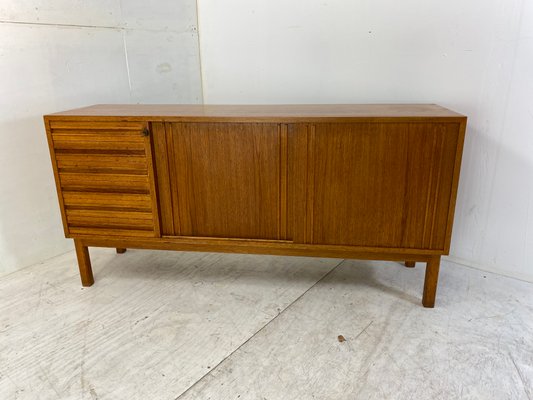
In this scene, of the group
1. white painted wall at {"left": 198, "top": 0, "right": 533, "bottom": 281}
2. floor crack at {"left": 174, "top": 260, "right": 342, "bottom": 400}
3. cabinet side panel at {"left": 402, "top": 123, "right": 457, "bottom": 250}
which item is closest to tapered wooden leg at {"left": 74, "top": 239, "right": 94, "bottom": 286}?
floor crack at {"left": 174, "top": 260, "right": 342, "bottom": 400}

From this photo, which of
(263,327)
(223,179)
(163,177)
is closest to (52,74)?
(163,177)

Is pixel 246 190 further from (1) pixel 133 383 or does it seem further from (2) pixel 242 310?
(1) pixel 133 383

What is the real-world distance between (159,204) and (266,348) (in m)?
0.77

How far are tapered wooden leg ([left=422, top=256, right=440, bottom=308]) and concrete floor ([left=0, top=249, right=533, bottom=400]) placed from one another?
5 cm

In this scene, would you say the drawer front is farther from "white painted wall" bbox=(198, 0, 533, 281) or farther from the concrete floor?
"white painted wall" bbox=(198, 0, 533, 281)

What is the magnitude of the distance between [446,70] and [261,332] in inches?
59.5

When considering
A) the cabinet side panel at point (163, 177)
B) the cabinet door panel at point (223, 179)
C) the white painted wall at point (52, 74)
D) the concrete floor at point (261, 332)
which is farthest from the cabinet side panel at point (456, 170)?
the white painted wall at point (52, 74)

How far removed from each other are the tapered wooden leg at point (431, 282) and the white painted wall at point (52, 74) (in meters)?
1.85

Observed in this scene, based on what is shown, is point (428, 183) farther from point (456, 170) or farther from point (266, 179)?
point (266, 179)

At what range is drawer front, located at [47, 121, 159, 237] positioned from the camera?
5.55ft

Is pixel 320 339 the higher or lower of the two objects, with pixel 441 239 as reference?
lower

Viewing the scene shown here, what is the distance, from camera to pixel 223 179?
5.64 ft

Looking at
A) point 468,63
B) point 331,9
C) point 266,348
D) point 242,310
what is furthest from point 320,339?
point 331,9

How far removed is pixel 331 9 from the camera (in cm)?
213
